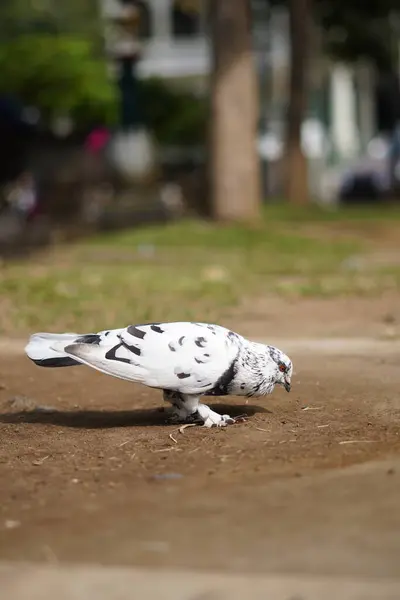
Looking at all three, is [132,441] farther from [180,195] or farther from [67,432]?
[180,195]

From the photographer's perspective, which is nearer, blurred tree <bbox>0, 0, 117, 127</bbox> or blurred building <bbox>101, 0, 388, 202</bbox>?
blurred tree <bbox>0, 0, 117, 127</bbox>

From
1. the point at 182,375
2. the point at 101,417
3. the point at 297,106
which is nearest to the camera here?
the point at 182,375

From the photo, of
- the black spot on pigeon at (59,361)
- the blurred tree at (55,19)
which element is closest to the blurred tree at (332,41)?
the blurred tree at (55,19)

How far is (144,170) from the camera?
27016 mm

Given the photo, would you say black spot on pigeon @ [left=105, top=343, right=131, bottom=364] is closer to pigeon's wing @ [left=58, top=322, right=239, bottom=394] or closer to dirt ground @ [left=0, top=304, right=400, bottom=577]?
pigeon's wing @ [left=58, top=322, right=239, bottom=394]

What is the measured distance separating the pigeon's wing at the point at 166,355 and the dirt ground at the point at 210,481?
1.13ft

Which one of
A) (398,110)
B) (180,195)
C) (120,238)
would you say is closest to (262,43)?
(398,110)

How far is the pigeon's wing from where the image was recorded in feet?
22.9

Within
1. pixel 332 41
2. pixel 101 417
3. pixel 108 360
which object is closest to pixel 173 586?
pixel 108 360

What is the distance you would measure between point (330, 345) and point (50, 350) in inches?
142

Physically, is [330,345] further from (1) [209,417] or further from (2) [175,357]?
(2) [175,357]

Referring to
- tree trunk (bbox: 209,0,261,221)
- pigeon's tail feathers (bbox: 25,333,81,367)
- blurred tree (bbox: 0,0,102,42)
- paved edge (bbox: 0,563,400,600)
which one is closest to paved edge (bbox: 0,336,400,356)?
pigeon's tail feathers (bbox: 25,333,81,367)

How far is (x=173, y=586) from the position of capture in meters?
4.77

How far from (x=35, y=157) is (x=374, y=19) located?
40.2 ft
